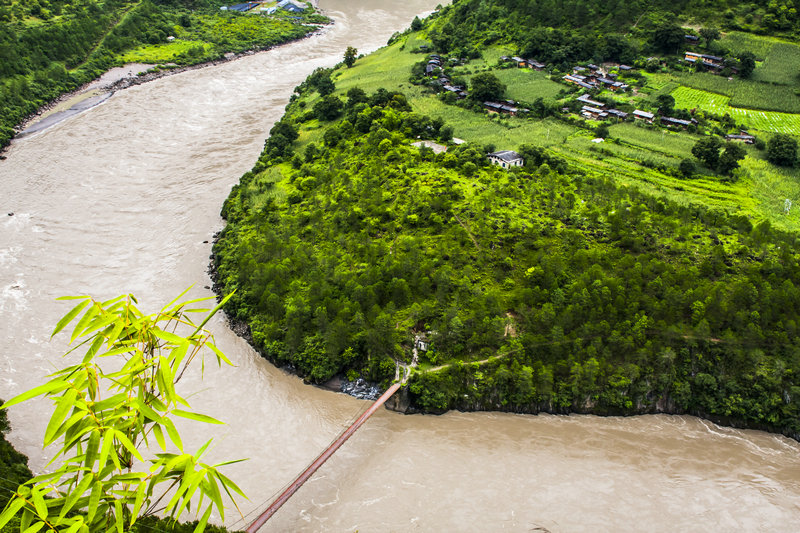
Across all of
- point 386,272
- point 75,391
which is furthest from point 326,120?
point 75,391

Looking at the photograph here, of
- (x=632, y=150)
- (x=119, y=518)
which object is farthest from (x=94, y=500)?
(x=632, y=150)

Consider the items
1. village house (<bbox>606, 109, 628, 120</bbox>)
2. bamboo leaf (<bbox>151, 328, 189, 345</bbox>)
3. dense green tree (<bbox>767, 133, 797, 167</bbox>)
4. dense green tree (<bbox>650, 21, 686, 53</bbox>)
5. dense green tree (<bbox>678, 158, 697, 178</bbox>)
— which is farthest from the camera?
dense green tree (<bbox>650, 21, 686, 53</bbox>)

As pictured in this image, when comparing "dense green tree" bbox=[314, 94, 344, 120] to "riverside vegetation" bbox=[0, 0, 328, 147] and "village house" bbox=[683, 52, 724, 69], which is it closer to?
"riverside vegetation" bbox=[0, 0, 328, 147]

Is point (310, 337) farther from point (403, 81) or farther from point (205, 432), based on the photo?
point (403, 81)

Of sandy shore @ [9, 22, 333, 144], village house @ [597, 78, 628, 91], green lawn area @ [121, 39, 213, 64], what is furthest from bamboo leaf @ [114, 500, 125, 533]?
green lawn area @ [121, 39, 213, 64]

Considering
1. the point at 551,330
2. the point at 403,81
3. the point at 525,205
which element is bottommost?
the point at 551,330

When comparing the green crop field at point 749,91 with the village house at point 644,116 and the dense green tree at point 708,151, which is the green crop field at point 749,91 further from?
the dense green tree at point 708,151
